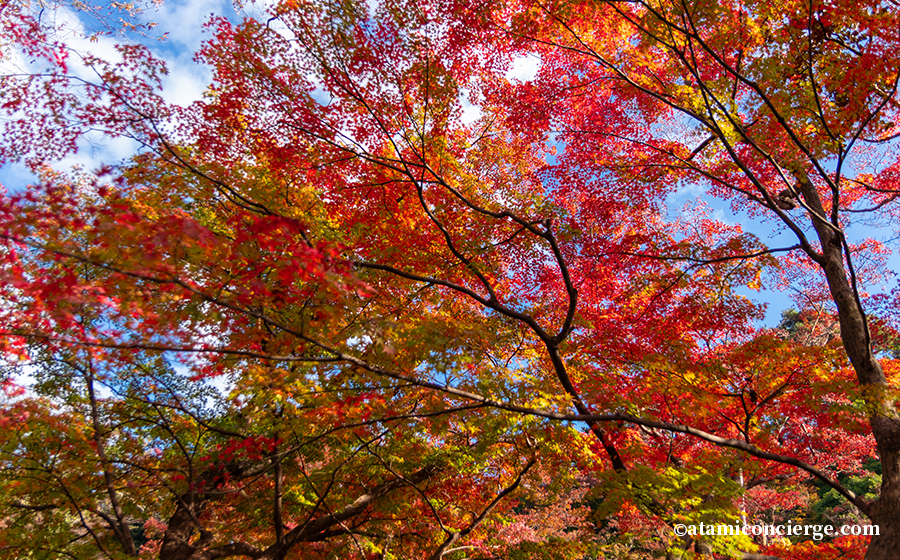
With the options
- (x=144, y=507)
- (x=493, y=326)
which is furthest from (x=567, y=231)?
(x=144, y=507)

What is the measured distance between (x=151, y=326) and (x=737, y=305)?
936 cm

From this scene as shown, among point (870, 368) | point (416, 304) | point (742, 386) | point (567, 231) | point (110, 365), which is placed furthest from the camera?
point (416, 304)

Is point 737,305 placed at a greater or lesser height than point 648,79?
lesser

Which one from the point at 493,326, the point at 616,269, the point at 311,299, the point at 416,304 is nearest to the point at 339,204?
the point at 416,304

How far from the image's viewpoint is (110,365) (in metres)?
5.68

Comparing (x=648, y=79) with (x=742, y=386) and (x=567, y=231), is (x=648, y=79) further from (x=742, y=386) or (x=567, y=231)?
(x=742, y=386)

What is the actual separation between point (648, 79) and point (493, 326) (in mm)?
5284

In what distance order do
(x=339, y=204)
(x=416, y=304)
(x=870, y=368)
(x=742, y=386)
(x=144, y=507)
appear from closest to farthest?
(x=870, y=368) < (x=144, y=507) < (x=742, y=386) < (x=416, y=304) < (x=339, y=204)

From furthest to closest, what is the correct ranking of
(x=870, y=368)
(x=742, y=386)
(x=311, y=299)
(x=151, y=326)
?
1. (x=742, y=386)
2. (x=870, y=368)
3. (x=311, y=299)
4. (x=151, y=326)

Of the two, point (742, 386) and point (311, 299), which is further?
point (742, 386)

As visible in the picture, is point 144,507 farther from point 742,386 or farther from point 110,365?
point 742,386

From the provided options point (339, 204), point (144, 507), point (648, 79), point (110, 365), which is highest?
point (648, 79)

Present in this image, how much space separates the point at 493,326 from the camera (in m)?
7.77

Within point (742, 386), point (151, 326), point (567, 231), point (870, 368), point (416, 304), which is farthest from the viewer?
point (416, 304)
